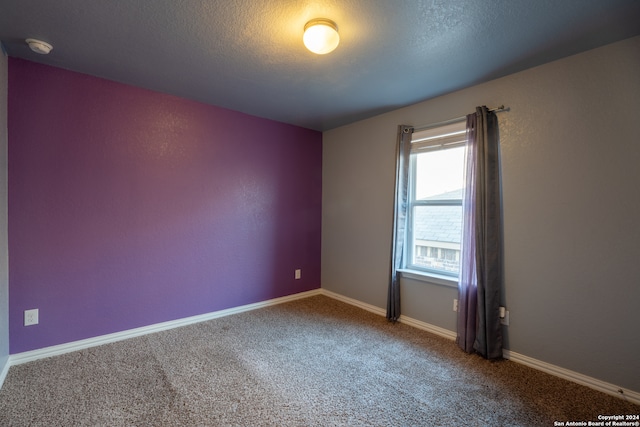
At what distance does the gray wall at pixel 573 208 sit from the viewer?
75.9 inches

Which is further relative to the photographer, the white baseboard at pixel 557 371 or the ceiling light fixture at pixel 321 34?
the white baseboard at pixel 557 371

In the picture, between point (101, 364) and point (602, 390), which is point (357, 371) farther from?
point (101, 364)

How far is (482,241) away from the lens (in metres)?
2.50

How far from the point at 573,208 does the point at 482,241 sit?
65 centimetres

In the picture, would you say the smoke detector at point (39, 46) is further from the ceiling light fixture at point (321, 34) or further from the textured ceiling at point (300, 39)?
the ceiling light fixture at point (321, 34)

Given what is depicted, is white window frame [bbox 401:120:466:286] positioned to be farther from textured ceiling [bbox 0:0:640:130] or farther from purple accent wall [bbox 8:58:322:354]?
purple accent wall [bbox 8:58:322:354]

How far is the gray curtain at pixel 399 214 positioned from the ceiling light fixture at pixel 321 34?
1.57 m

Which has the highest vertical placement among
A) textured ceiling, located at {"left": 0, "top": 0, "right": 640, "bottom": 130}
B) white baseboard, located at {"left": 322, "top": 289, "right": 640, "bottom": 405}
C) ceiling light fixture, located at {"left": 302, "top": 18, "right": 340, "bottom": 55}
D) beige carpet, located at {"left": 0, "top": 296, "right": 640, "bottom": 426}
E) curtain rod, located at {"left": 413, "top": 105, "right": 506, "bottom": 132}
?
textured ceiling, located at {"left": 0, "top": 0, "right": 640, "bottom": 130}

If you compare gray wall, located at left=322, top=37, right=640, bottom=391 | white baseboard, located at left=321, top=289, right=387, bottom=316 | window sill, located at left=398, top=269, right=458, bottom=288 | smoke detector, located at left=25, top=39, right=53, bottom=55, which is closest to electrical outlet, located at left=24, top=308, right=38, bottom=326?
smoke detector, located at left=25, top=39, right=53, bottom=55


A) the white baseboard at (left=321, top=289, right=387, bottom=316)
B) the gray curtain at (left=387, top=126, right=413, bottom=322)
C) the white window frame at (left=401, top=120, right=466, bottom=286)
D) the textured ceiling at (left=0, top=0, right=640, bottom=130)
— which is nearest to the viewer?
the textured ceiling at (left=0, top=0, right=640, bottom=130)

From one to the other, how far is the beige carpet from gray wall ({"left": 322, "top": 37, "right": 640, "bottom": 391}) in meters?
0.31

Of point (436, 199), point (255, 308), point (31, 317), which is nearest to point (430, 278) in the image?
point (436, 199)

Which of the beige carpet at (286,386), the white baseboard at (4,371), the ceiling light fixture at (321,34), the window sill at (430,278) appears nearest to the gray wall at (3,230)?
the white baseboard at (4,371)

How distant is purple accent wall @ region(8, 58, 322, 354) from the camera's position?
232 centimetres
